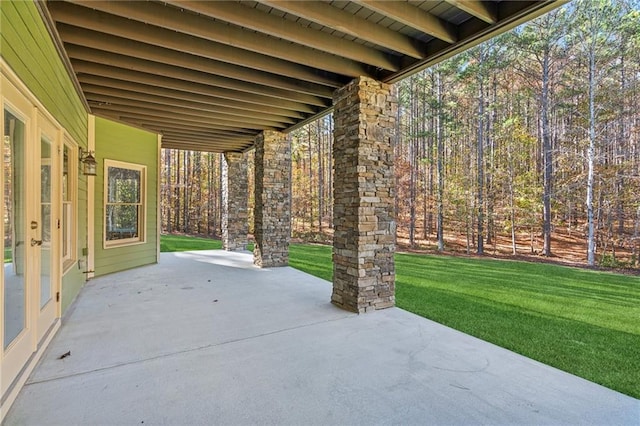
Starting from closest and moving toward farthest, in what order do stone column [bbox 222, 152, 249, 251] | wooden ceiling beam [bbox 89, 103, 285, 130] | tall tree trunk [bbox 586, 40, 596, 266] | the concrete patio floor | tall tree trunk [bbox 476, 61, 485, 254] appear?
the concrete patio floor, wooden ceiling beam [bbox 89, 103, 285, 130], tall tree trunk [bbox 586, 40, 596, 266], stone column [bbox 222, 152, 249, 251], tall tree trunk [bbox 476, 61, 485, 254]

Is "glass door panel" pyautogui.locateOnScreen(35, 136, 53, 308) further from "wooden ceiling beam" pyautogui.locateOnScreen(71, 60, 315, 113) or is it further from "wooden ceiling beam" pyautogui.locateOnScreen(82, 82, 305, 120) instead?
"wooden ceiling beam" pyautogui.locateOnScreen(82, 82, 305, 120)

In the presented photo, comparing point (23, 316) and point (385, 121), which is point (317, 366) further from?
point (385, 121)

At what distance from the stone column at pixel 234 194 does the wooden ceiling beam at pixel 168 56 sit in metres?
5.09

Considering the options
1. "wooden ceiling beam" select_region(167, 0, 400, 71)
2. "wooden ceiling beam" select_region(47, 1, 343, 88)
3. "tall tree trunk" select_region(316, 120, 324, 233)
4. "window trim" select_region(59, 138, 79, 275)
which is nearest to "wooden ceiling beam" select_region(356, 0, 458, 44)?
"wooden ceiling beam" select_region(167, 0, 400, 71)

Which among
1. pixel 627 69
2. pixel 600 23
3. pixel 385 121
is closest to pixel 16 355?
pixel 385 121

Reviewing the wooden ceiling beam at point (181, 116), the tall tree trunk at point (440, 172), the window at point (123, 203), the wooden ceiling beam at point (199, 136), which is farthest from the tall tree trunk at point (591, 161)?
the window at point (123, 203)

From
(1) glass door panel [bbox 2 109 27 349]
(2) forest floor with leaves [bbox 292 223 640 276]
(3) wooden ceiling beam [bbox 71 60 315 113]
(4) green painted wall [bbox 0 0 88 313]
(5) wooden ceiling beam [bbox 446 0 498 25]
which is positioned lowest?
(2) forest floor with leaves [bbox 292 223 640 276]

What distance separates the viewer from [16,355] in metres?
2.19

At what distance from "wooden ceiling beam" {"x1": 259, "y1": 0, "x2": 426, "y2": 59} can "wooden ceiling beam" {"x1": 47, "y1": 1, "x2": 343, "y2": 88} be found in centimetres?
102

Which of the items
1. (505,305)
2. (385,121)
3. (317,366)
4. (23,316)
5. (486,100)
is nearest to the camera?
(23,316)

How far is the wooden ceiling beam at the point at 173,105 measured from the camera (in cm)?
474

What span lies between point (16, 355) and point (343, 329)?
2695mm

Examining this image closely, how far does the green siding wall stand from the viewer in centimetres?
197

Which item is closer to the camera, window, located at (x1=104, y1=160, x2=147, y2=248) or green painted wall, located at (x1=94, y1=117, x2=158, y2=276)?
green painted wall, located at (x1=94, y1=117, x2=158, y2=276)
